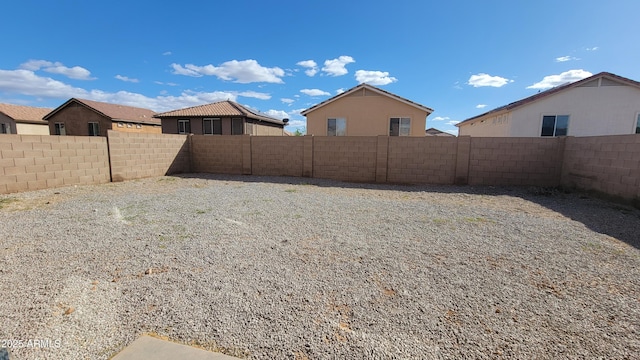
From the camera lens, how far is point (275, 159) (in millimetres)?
12062

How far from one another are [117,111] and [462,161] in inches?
1064

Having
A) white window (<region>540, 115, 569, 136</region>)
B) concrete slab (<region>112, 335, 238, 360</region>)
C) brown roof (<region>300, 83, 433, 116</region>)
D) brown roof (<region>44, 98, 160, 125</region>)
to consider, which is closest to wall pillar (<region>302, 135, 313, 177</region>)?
brown roof (<region>300, 83, 433, 116</region>)

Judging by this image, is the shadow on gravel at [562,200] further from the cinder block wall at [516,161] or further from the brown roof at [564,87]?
the brown roof at [564,87]

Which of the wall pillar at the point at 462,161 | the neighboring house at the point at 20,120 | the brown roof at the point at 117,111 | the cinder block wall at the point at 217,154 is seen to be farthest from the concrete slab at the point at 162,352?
the neighboring house at the point at 20,120

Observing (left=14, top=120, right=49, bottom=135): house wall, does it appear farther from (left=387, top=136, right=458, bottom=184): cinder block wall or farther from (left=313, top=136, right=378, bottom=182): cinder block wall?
(left=387, top=136, right=458, bottom=184): cinder block wall

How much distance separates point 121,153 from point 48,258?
25.5 feet

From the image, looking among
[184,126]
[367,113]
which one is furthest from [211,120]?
[367,113]

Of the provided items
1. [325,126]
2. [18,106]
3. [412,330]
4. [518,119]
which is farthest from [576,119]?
[18,106]

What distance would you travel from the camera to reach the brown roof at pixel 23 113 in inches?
1081

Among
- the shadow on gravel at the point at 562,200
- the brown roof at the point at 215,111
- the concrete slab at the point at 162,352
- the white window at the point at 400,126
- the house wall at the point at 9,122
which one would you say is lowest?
the concrete slab at the point at 162,352

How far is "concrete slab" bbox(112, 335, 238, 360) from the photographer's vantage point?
2080 millimetres

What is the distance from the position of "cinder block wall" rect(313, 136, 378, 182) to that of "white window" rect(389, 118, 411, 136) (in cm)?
587

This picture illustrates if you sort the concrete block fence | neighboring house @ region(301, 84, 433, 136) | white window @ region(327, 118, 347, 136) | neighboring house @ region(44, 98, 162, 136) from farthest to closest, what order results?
neighboring house @ region(44, 98, 162, 136) → white window @ region(327, 118, 347, 136) → neighboring house @ region(301, 84, 433, 136) → the concrete block fence

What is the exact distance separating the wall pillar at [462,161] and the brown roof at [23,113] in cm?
3655
